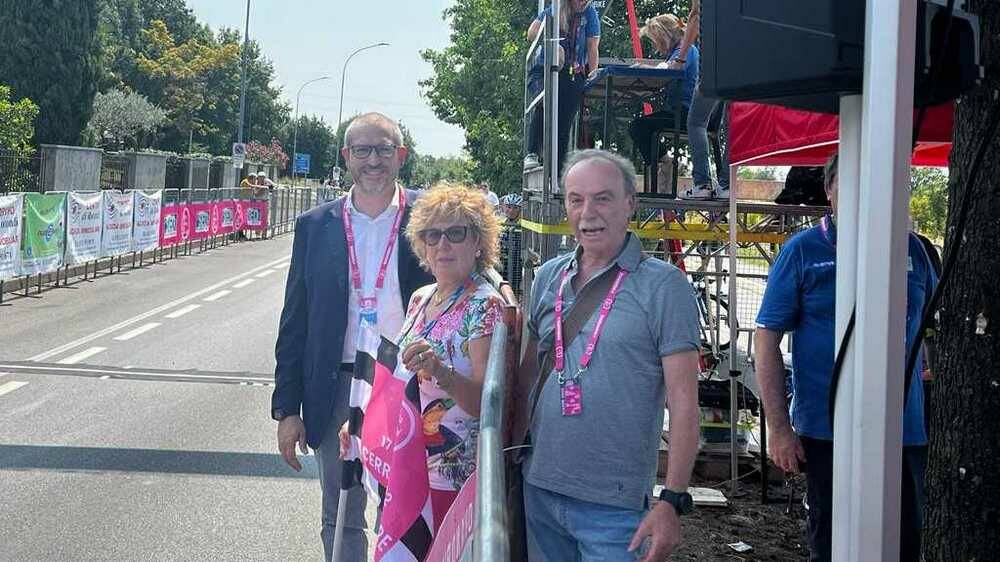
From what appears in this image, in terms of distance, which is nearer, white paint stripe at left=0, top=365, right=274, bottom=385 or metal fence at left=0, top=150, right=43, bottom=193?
white paint stripe at left=0, top=365, right=274, bottom=385

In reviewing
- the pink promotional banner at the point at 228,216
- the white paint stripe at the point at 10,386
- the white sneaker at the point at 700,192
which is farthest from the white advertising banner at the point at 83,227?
the white sneaker at the point at 700,192

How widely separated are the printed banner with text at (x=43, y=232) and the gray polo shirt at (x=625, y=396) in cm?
1434

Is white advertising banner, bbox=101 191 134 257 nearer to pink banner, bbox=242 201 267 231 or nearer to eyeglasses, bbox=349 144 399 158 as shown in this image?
pink banner, bbox=242 201 267 231

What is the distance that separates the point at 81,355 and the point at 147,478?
16.8 feet

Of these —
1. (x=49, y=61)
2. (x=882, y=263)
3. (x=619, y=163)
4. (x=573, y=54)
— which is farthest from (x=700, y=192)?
(x=49, y=61)

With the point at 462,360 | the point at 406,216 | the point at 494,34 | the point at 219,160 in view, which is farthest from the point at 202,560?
the point at 219,160

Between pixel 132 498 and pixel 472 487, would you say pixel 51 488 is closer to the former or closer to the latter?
pixel 132 498

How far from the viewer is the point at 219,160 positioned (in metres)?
42.1

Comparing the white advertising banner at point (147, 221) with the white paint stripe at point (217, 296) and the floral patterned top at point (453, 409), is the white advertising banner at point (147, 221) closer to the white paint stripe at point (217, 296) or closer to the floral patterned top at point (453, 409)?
the white paint stripe at point (217, 296)

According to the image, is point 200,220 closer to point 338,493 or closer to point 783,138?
point 783,138

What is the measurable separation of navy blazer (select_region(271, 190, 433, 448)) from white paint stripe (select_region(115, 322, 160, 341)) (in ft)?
30.6

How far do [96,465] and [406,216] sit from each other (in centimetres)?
395

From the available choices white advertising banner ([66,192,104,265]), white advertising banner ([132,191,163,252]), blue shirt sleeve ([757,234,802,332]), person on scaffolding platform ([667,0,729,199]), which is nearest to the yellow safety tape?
person on scaffolding platform ([667,0,729,199])

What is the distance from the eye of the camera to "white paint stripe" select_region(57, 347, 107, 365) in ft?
36.1
